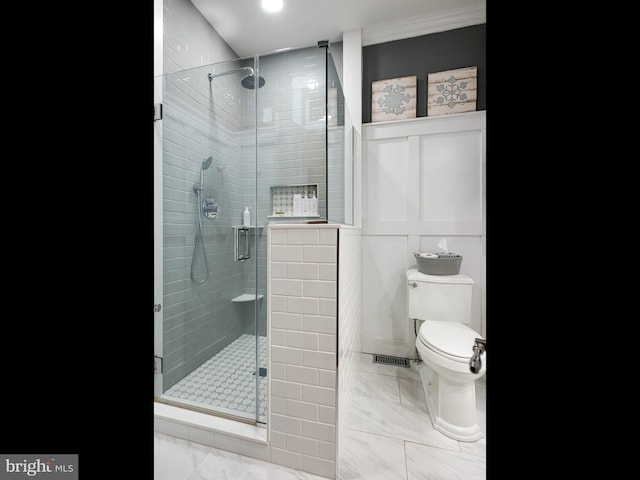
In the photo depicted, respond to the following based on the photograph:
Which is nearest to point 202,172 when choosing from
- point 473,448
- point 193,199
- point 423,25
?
point 193,199

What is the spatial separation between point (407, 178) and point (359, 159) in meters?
0.36

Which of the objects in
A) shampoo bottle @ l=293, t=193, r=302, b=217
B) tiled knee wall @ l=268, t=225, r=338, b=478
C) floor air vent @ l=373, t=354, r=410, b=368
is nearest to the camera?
tiled knee wall @ l=268, t=225, r=338, b=478

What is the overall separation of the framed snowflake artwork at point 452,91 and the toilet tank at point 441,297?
1.10 meters

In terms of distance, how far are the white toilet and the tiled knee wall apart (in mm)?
552

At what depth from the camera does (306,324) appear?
1084 millimetres

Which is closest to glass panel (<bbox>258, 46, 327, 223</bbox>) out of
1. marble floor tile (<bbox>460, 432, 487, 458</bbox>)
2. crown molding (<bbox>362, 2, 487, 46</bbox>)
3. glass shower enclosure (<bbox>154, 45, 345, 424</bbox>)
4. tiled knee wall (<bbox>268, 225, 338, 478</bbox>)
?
glass shower enclosure (<bbox>154, 45, 345, 424</bbox>)

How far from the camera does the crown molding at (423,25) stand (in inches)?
73.1

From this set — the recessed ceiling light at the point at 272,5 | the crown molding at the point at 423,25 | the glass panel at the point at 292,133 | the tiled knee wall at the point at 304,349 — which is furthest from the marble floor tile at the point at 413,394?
the recessed ceiling light at the point at 272,5

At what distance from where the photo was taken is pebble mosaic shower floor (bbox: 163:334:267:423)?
4.31ft

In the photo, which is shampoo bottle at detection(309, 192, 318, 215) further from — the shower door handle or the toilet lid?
the toilet lid
